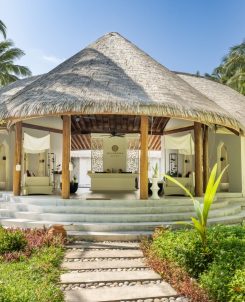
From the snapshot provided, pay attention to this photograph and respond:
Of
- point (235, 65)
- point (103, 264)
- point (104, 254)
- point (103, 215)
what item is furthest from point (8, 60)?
point (103, 264)

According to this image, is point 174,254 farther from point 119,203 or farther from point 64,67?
point 64,67

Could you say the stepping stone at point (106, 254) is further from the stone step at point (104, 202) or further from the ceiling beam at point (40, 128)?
the ceiling beam at point (40, 128)

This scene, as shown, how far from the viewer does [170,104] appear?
10367 mm

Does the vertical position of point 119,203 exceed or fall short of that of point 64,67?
it falls short

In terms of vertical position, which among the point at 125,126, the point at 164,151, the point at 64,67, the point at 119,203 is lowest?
the point at 119,203

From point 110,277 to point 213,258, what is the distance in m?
1.69

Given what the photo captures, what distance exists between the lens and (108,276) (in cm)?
600

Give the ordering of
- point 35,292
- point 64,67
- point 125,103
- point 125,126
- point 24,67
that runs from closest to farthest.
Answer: point 35,292 < point 125,103 < point 64,67 < point 125,126 < point 24,67

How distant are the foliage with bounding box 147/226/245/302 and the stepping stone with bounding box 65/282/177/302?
1.82 ft

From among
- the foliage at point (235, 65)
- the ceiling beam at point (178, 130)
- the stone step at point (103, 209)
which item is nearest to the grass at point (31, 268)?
the stone step at point (103, 209)

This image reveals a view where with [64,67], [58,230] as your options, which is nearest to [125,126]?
[64,67]

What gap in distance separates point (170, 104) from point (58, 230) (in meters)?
4.77

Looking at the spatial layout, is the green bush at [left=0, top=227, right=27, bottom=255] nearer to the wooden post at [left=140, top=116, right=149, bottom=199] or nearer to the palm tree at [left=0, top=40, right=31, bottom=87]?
the wooden post at [left=140, top=116, right=149, bottom=199]

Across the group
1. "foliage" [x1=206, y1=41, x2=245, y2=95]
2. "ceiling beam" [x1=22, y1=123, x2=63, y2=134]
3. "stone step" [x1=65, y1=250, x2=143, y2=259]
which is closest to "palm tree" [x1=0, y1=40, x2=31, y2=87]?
"ceiling beam" [x1=22, y1=123, x2=63, y2=134]
